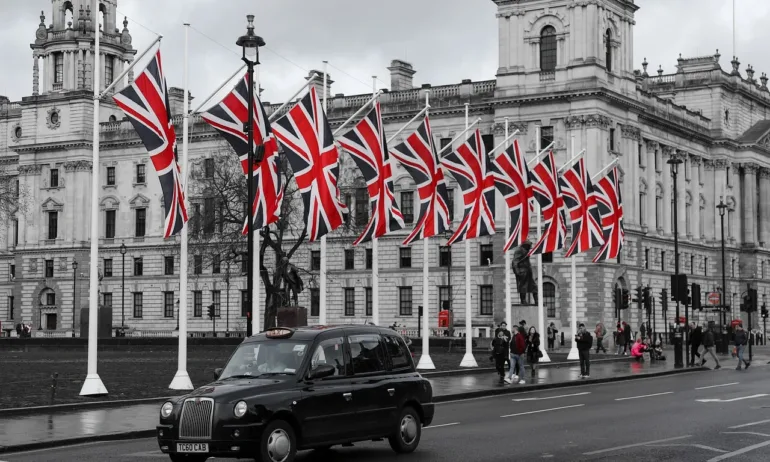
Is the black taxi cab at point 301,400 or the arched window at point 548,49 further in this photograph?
the arched window at point 548,49

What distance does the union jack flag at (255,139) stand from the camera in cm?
3328

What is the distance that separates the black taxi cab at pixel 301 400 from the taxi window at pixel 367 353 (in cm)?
2

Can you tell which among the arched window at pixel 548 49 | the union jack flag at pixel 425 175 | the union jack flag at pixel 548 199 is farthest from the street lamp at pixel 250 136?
the arched window at pixel 548 49

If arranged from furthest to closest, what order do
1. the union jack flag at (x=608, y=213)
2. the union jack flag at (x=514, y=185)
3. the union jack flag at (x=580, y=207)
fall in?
the union jack flag at (x=608, y=213) < the union jack flag at (x=580, y=207) < the union jack flag at (x=514, y=185)

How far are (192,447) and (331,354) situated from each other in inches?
116

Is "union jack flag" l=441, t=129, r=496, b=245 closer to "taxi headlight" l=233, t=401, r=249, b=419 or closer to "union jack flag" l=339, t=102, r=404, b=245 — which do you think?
"union jack flag" l=339, t=102, r=404, b=245

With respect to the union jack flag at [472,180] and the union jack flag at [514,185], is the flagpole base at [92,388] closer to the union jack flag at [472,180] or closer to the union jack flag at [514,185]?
the union jack flag at [472,180]

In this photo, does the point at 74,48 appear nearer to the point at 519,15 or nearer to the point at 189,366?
the point at 519,15

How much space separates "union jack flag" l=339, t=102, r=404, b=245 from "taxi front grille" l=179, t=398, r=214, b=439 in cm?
2026

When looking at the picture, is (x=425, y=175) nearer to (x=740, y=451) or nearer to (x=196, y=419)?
(x=740, y=451)

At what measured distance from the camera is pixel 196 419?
58.3 feet

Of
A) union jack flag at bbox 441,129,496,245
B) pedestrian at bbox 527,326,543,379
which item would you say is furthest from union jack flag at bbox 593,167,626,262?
pedestrian at bbox 527,326,543,379

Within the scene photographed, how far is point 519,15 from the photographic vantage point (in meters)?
93.1

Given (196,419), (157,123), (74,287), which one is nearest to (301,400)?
(196,419)
